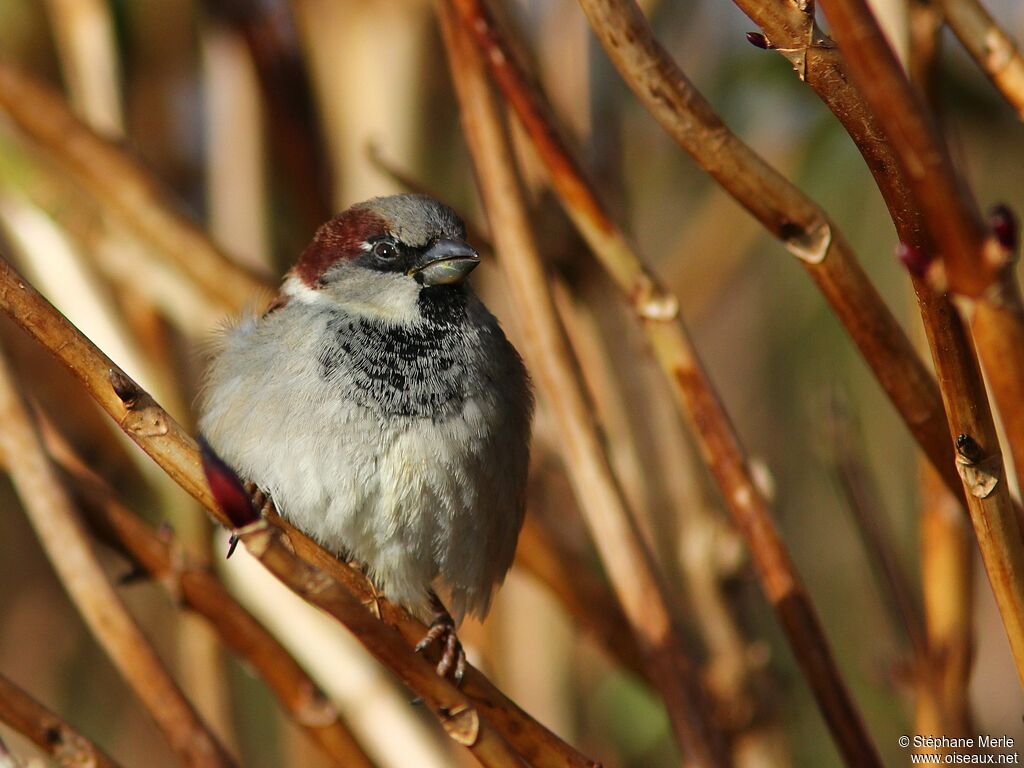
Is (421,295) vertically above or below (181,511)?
above

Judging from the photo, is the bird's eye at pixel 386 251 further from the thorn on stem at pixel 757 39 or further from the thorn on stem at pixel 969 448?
the thorn on stem at pixel 969 448

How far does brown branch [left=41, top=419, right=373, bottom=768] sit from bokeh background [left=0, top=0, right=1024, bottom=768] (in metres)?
0.37

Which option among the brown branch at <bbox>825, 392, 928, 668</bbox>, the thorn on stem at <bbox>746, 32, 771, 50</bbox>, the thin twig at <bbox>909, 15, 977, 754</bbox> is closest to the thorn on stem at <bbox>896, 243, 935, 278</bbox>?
the thorn on stem at <bbox>746, 32, 771, 50</bbox>

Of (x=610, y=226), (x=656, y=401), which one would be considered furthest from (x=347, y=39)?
(x=610, y=226)

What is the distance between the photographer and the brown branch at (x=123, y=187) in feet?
7.67

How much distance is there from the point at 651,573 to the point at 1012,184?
5.86ft

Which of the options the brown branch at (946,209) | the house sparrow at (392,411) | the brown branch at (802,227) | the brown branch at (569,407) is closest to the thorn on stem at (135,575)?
the house sparrow at (392,411)

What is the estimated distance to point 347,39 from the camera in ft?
9.01

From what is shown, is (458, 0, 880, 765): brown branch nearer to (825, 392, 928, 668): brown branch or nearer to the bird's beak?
(825, 392, 928, 668): brown branch

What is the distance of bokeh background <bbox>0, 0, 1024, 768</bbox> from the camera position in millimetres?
2375

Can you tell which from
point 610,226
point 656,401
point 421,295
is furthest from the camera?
point 656,401

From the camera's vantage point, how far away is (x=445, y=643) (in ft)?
6.50

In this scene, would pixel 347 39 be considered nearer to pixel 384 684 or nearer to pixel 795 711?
pixel 384 684

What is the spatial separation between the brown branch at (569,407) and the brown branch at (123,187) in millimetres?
756
